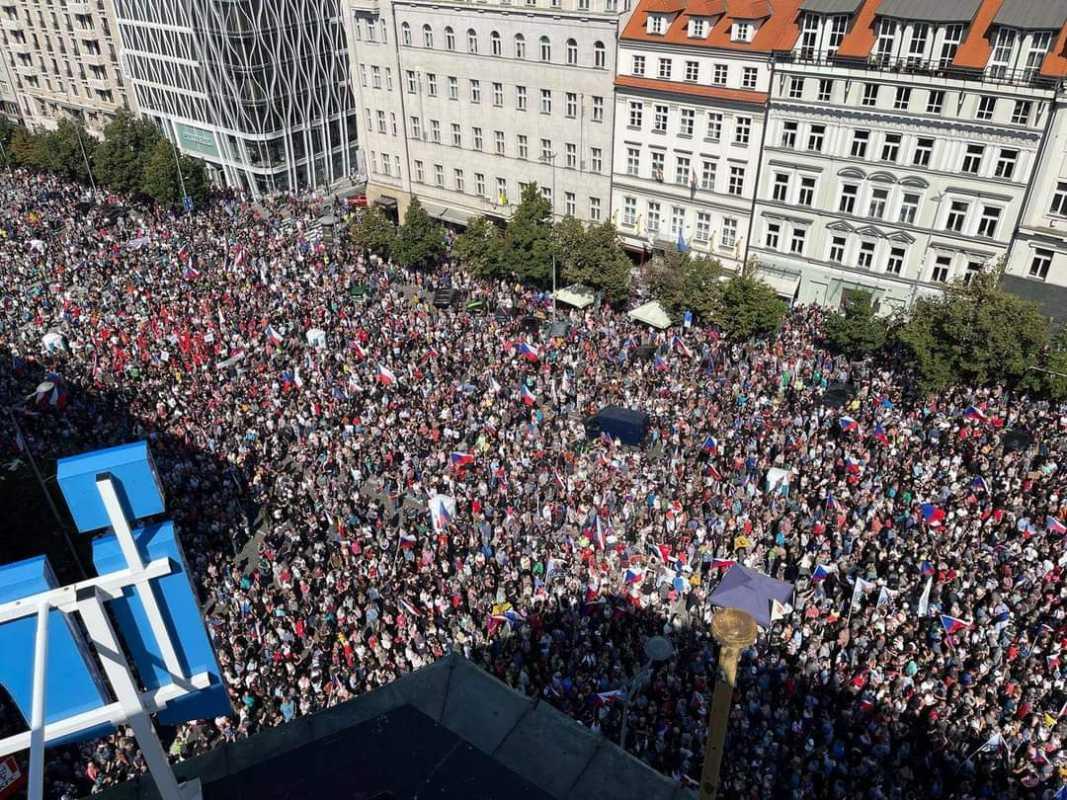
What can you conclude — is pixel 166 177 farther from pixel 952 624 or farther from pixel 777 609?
pixel 952 624

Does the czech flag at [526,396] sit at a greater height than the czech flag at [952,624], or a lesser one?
lesser

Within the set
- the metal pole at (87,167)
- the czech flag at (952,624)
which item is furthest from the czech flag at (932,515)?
the metal pole at (87,167)

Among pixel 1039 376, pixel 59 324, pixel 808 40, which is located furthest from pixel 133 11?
pixel 1039 376

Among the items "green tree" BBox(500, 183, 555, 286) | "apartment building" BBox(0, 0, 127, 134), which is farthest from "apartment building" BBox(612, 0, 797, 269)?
"apartment building" BBox(0, 0, 127, 134)

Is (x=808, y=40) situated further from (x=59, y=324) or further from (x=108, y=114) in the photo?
(x=108, y=114)

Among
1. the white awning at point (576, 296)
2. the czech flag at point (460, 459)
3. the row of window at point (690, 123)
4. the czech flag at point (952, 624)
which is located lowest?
the white awning at point (576, 296)

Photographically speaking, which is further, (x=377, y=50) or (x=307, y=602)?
(x=377, y=50)

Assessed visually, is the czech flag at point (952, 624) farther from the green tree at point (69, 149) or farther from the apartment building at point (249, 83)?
the green tree at point (69, 149)

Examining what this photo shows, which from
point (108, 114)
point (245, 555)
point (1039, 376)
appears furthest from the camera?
point (108, 114)
